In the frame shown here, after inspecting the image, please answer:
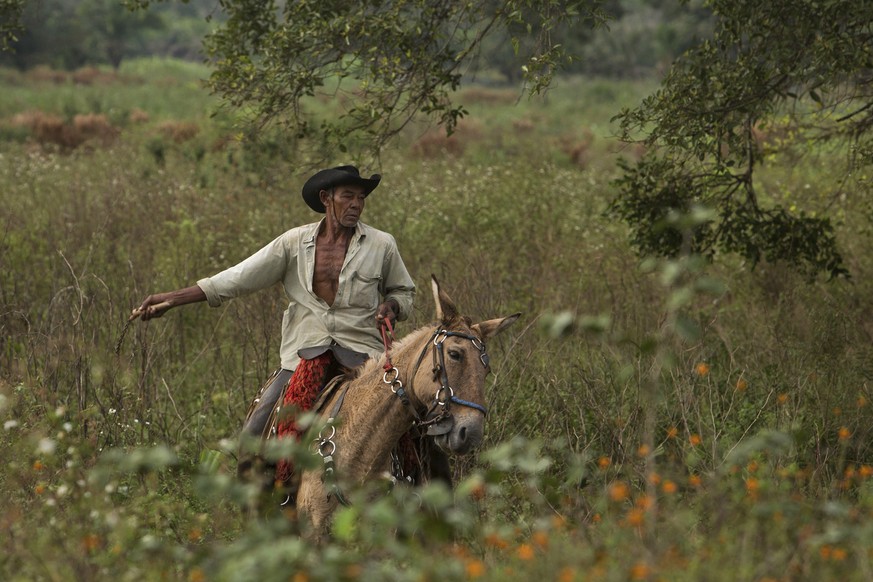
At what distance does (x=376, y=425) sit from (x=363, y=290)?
3.01 feet

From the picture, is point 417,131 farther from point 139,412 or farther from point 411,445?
point 411,445

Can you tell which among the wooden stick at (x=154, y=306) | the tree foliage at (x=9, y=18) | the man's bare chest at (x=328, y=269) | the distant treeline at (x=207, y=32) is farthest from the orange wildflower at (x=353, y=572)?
the distant treeline at (x=207, y=32)

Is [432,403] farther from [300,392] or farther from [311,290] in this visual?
[311,290]

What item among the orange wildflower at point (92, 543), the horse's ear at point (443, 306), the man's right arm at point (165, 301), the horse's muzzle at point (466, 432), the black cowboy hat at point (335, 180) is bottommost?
the orange wildflower at point (92, 543)

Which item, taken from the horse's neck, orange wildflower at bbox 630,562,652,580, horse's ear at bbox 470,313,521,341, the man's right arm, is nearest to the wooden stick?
the man's right arm

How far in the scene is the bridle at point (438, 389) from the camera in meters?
4.80

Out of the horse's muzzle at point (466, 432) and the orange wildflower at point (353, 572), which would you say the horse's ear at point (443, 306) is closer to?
the horse's muzzle at point (466, 432)

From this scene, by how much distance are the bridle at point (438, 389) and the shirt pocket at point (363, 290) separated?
713 millimetres

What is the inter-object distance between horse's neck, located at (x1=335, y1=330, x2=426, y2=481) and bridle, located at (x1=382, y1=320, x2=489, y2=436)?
1.5 inches

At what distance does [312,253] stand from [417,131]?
17368mm

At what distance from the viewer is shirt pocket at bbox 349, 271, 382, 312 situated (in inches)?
230

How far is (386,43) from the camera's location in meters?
8.23

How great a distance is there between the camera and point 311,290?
5871 mm

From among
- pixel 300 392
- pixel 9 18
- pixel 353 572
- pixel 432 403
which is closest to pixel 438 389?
pixel 432 403
